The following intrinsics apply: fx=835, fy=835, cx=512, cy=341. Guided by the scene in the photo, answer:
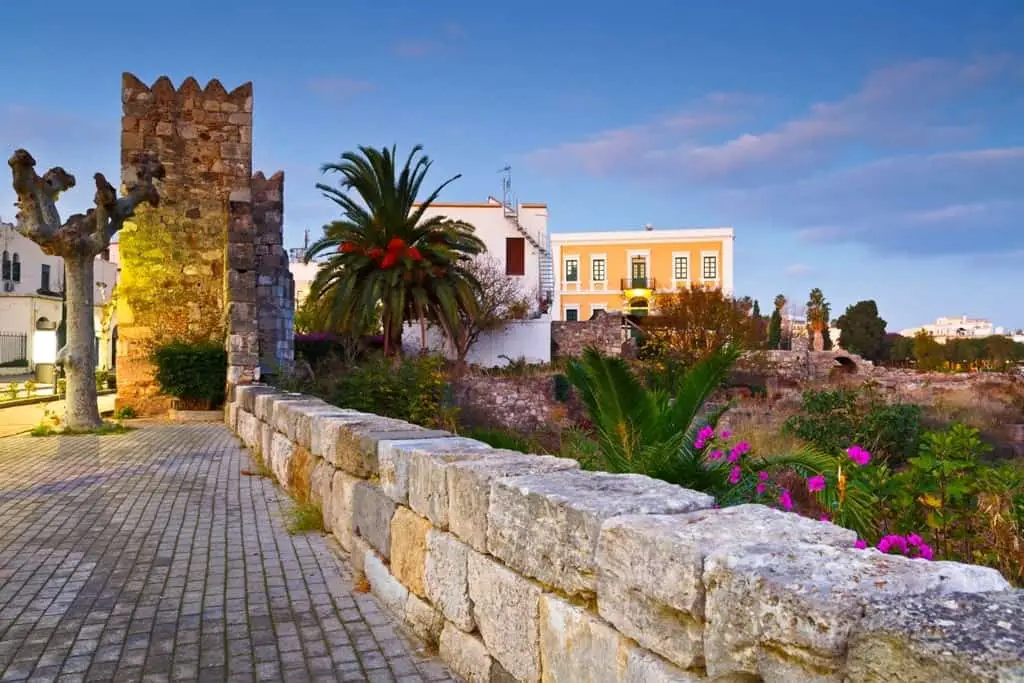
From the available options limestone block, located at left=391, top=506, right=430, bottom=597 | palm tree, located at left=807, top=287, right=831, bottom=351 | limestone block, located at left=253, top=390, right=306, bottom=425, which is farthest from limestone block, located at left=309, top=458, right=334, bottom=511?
palm tree, located at left=807, top=287, right=831, bottom=351

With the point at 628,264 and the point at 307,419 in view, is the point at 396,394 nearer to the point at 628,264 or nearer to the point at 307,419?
the point at 307,419

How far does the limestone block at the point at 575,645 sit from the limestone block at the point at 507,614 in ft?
0.21

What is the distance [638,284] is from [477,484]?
4313 centimetres

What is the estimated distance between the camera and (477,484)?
3164mm

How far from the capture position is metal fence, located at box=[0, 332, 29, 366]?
30.4m

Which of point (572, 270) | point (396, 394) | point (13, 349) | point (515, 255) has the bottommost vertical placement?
point (396, 394)

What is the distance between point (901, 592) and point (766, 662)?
312mm

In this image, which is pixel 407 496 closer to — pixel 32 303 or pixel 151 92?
pixel 151 92

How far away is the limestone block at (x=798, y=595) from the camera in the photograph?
1.63 m

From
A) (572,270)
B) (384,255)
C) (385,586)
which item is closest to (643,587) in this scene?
(385,586)

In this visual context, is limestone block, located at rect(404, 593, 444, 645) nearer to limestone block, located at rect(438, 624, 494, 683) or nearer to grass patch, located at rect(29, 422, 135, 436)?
limestone block, located at rect(438, 624, 494, 683)

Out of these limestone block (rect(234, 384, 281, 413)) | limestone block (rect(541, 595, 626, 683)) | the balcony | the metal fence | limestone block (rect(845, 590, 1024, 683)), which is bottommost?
limestone block (rect(541, 595, 626, 683))

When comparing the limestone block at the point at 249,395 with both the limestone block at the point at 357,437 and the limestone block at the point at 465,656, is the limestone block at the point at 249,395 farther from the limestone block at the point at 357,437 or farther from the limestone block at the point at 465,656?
the limestone block at the point at 465,656

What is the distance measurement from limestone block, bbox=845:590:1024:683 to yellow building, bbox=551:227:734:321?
43562 millimetres
